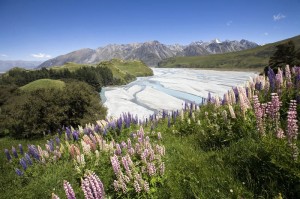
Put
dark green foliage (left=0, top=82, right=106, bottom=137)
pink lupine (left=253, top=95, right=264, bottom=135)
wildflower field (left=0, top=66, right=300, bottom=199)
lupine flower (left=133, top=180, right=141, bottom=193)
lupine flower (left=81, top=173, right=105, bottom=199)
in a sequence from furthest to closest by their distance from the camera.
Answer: dark green foliage (left=0, top=82, right=106, bottom=137) → lupine flower (left=133, top=180, right=141, bottom=193) → pink lupine (left=253, top=95, right=264, bottom=135) → wildflower field (left=0, top=66, right=300, bottom=199) → lupine flower (left=81, top=173, right=105, bottom=199)

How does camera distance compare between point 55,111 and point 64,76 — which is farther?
point 64,76

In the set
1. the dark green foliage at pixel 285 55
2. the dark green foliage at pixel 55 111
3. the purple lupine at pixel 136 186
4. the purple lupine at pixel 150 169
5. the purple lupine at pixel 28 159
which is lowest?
the dark green foliage at pixel 55 111

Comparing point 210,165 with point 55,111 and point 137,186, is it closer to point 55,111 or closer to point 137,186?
point 137,186

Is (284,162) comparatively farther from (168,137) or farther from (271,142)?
(168,137)

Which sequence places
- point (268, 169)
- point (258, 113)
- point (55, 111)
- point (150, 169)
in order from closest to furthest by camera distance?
point (268, 169) → point (258, 113) → point (150, 169) → point (55, 111)

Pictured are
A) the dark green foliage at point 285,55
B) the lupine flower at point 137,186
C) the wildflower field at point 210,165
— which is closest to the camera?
the wildflower field at point 210,165

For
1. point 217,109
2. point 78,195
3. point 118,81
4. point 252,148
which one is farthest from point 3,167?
point 118,81

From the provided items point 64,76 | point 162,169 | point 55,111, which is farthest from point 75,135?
point 64,76

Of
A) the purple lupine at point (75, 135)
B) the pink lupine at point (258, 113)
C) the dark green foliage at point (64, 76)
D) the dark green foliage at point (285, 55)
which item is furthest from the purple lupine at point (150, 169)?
the dark green foliage at point (64, 76)

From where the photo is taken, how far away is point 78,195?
596 centimetres

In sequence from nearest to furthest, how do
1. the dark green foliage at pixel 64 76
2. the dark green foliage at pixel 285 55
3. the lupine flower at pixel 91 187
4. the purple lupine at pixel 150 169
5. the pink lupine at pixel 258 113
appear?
the lupine flower at pixel 91 187 → the pink lupine at pixel 258 113 → the purple lupine at pixel 150 169 → the dark green foliage at pixel 285 55 → the dark green foliage at pixel 64 76

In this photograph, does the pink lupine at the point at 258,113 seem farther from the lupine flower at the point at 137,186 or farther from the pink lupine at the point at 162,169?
the lupine flower at the point at 137,186

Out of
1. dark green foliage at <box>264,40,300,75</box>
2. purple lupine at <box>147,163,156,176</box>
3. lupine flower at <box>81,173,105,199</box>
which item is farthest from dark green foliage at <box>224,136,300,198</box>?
dark green foliage at <box>264,40,300,75</box>

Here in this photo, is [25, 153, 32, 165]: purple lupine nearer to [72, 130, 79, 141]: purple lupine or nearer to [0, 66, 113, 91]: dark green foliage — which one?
[72, 130, 79, 141]: purple lupine
